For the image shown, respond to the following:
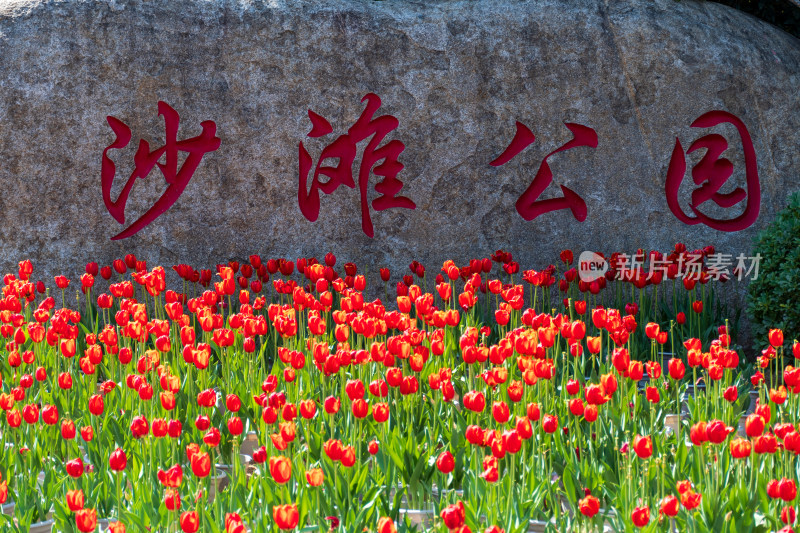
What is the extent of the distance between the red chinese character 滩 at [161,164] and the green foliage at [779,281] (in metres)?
3.71

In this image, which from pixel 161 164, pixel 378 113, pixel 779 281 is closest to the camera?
pixel 779 281

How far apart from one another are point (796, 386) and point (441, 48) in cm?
392

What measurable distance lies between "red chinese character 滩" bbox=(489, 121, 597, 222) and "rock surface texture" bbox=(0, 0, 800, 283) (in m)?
0.05

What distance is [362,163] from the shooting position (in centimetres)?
605

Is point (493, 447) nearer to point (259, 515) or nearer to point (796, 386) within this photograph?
point (259, 515)

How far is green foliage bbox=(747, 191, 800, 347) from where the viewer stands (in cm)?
496

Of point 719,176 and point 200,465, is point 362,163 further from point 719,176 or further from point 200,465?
point 200,465

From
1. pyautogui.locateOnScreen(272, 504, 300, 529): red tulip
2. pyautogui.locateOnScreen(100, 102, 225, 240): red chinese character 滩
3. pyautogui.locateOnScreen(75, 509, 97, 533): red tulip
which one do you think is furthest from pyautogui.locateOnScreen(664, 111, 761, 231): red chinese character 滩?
pyautogui.locateOnScreen(75, 509, 97, 533): red tulip

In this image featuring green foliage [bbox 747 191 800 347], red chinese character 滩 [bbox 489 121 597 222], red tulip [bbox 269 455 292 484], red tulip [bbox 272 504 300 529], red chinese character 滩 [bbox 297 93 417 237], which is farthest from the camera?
red chinese character 滩 [bbox 489 121 597 222]

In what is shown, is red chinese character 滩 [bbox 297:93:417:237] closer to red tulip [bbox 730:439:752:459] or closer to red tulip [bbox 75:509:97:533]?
red tulip [bbox 730:439:752:459]

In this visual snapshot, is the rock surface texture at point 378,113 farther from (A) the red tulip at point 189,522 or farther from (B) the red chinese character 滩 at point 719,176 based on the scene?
(A) the red tulip at point 189,522

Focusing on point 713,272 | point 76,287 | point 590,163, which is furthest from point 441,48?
point 76,287

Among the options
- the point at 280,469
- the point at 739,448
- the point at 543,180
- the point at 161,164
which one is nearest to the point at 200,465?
the point at 280,469

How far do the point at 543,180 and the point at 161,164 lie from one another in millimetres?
2736
